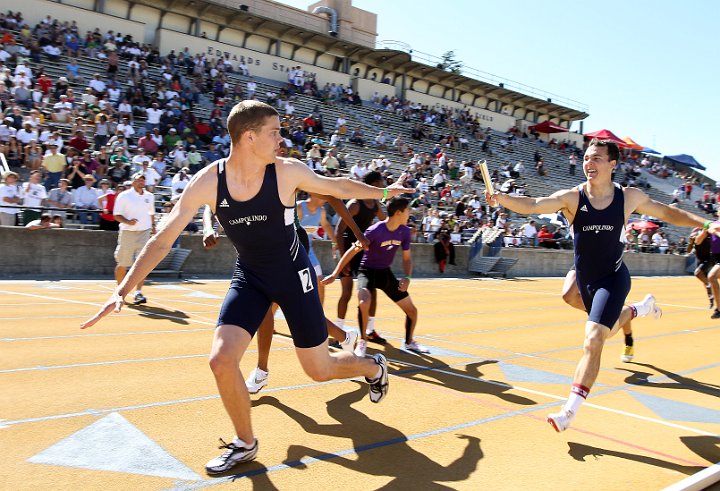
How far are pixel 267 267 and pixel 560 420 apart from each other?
2.46 m

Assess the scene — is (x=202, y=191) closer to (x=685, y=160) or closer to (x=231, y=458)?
(x=231, y=458)

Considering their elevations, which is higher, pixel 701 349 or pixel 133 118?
pixel 133 118

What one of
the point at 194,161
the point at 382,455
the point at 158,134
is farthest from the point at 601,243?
the point at 158,134

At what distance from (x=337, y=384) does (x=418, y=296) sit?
9.29 meters

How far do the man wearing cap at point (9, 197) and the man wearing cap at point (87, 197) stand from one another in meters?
1.37

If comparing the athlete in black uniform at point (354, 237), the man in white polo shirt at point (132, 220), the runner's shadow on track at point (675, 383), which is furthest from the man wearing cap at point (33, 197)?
the runner's shadow on track at point (675, 383)

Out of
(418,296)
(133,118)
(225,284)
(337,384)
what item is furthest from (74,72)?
(337,384)

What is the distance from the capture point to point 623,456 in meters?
4.65

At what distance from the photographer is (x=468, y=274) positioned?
2398cm

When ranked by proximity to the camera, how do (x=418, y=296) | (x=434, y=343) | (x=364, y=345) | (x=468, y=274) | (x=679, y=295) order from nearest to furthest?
(x=364, y=345) → (x=434, y=343) → (x=418, y=296) → (x=679, y=295) → (x=468, y=274)

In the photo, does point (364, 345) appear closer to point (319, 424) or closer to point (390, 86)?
point (319, 424)

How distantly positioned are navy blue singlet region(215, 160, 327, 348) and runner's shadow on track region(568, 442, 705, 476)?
2.09 m

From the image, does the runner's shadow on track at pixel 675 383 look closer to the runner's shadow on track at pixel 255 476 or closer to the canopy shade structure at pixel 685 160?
the runner's shadow on track at pixel 255 476

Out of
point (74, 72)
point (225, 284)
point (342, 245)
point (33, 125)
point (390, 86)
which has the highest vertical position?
point (390, 86)
